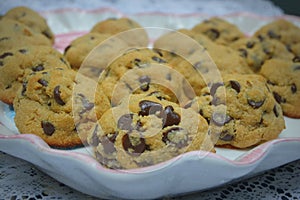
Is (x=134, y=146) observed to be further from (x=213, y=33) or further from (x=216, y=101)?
(x=213, y=33)

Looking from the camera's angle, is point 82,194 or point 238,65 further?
point 238,65

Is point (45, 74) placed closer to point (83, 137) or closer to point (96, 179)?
point (83, 137)

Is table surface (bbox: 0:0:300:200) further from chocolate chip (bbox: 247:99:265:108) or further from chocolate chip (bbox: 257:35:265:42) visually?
chocolate chip (bbox: 257:35:265:42)

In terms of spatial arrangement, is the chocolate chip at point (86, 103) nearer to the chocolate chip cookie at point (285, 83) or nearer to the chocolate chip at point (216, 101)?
the chocolate chip at point (216, 101)

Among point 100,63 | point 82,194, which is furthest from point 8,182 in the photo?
point 100,63

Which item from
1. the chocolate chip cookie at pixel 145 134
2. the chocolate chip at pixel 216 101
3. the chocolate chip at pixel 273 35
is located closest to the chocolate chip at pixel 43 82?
the chocolate chip cookie at pixel 145 134

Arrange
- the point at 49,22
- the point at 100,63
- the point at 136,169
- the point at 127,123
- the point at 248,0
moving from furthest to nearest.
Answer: the point at 248,0 → the point at 49,22 → the point at 100,63 → the point at 127,123 → the point at 136,169

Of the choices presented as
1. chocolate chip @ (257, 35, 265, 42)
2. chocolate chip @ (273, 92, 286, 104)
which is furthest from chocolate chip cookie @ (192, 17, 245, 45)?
chocolate chip @ (273, 92, 286, 104)
